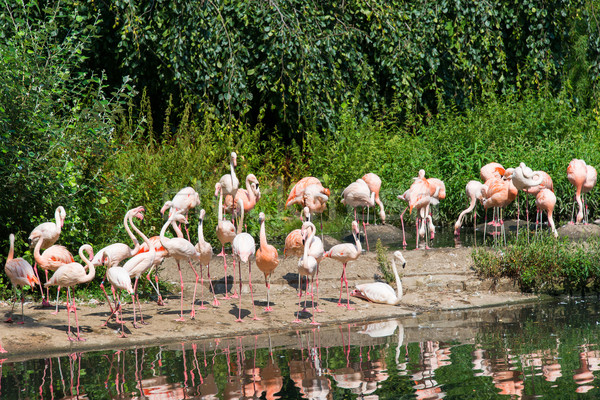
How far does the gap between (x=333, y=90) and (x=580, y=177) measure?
3913 millimetres

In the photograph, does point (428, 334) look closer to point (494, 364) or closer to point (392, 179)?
point (494, 364)

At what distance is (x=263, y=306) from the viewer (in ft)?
24.8

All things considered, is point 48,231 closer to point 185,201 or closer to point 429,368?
point 185,201

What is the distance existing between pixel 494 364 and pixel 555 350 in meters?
0.69

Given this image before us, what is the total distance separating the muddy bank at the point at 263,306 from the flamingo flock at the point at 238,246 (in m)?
0.11

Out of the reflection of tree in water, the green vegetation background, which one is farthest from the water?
the green vegetation background

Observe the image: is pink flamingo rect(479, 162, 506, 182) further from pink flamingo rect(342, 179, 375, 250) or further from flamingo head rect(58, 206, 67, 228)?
flamingo head rect(58, 206, 67, 228)

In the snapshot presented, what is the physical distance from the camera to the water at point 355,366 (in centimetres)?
469

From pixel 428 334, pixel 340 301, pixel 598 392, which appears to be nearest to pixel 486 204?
pixel 340 301

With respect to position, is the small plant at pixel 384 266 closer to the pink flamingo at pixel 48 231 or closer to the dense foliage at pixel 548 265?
the dense foliage at pixel 548 265

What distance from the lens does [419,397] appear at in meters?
4.46

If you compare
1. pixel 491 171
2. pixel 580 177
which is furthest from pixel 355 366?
pixel 580 177

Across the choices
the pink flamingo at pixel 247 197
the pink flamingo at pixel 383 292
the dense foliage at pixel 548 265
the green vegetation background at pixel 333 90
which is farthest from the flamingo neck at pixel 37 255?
the dense foliage at pixel 548 265

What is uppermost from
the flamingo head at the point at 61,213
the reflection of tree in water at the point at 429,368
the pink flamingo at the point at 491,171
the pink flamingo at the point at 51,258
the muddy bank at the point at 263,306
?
the pink flamingo at the point at 491,171
